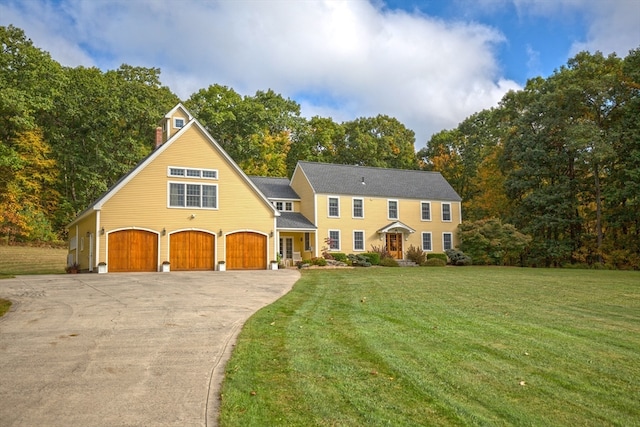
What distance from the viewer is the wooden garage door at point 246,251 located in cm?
2459

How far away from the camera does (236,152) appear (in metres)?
43.5

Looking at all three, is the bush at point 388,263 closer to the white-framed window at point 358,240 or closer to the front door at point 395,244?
the white-framed window at point 358,240

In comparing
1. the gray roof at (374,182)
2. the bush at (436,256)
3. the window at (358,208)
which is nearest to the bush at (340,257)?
the window at (358,208)

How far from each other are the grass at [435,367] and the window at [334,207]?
70.2 ft

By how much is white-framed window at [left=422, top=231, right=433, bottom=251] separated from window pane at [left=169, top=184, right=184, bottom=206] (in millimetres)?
17936

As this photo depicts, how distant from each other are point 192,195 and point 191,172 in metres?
1.17

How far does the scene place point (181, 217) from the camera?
23.8m

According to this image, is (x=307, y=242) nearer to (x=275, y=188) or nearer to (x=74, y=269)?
(x=275, y=188)

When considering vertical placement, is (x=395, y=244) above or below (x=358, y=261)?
above

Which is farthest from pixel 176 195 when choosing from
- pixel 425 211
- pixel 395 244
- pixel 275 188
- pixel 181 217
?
pixel 425 211

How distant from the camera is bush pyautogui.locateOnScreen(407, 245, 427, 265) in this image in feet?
103

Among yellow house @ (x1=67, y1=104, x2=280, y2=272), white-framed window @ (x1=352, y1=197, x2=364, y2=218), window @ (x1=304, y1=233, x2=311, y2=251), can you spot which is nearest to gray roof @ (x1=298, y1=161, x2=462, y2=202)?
white-framed window @ (x1=352, y1=197, x2=364, y2=218)

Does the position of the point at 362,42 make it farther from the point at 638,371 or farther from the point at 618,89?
the point at 618,89

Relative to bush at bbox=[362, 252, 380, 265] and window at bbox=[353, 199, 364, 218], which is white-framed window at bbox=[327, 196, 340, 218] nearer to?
window at bbox=[353, 199, 364, 218]
